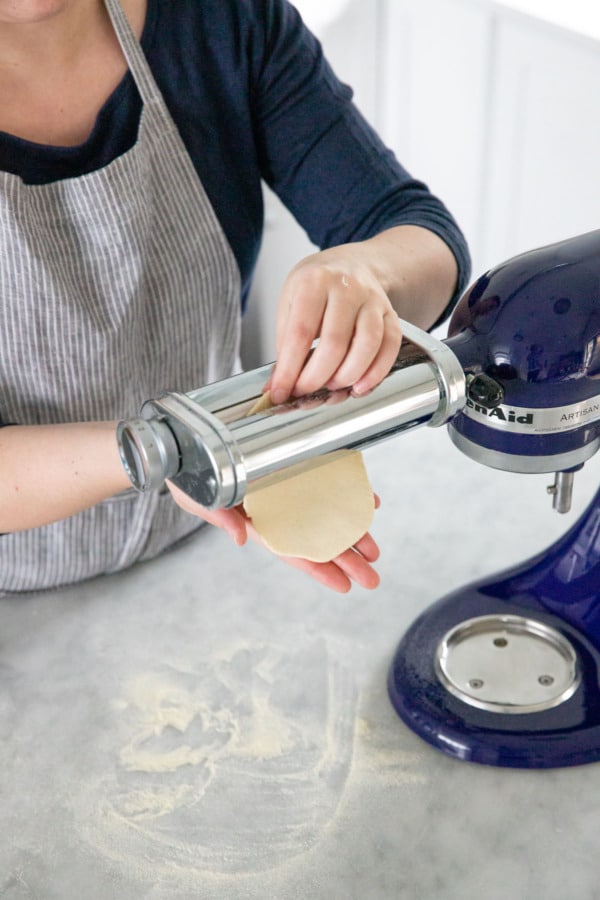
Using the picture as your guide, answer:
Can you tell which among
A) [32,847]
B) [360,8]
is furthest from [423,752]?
[360,8]

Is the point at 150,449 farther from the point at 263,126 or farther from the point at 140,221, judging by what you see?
the point at 263,126

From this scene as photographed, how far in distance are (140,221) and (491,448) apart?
1.49ft

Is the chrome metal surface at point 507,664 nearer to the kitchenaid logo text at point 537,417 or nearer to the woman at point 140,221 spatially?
the woman at point 140,221

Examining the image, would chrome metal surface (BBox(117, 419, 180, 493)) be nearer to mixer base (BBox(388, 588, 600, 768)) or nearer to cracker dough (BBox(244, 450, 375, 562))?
cracker dough (BBox(244, 450, 375, 562))

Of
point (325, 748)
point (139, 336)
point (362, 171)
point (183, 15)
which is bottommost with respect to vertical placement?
point (325, 748)

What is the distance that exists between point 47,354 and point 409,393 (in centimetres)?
45

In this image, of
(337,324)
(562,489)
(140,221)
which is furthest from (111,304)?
(562,489)

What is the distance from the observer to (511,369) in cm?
67

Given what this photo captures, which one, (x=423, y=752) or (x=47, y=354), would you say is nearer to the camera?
(x=423, y=752)

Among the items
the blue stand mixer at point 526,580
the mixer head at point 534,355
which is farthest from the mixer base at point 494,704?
the mixer head at point 534,355

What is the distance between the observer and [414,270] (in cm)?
94

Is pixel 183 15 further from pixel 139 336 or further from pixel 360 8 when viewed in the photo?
pixel 360 8

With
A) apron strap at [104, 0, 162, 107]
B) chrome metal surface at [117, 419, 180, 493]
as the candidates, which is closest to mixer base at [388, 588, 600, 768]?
chrome metal surface at [117, 419, 180, 493]

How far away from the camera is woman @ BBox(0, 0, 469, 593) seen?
889 mm
